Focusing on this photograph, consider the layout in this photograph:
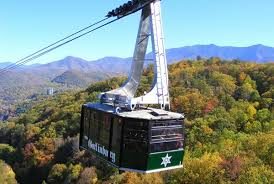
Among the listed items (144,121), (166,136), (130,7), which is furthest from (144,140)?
Answer: (130,7)

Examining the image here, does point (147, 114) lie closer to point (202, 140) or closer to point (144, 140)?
point (144, 140)

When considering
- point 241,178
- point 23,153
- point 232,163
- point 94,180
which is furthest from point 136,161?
point 23,153

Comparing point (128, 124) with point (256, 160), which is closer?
point (128, 124)

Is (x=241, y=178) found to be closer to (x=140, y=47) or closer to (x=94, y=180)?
(x=94, y=180)

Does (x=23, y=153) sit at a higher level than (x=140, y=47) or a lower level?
lower

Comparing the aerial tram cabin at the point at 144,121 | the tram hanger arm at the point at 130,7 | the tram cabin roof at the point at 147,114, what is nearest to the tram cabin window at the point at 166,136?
the aerial tram cabin at the point at 144,121

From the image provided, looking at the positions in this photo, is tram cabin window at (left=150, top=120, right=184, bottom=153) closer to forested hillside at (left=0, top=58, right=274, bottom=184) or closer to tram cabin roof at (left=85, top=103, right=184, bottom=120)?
tram cabin roof at (left=85, top=103, right=184, bottom=120)

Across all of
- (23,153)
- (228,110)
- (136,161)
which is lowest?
(23,153)

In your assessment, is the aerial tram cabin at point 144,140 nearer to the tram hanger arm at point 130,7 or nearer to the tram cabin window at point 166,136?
the tram cabin window at point 166,136
